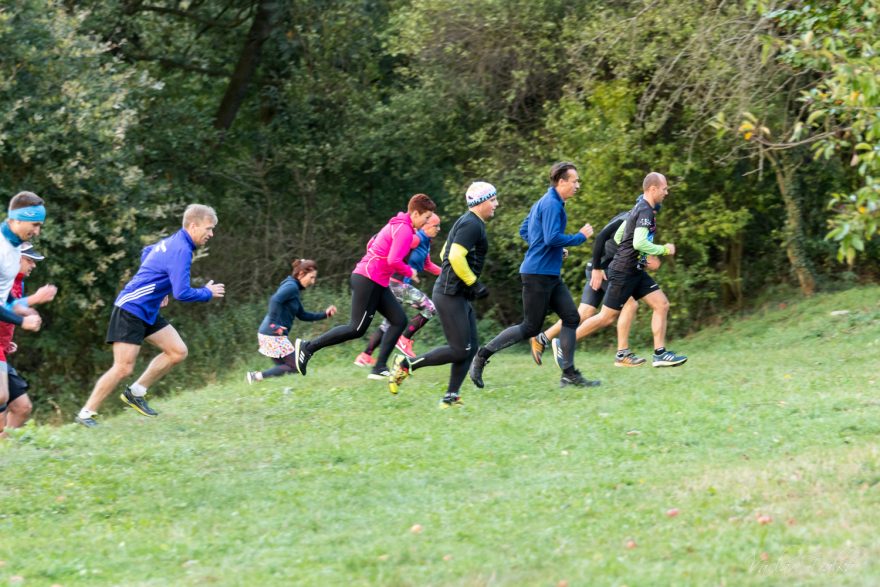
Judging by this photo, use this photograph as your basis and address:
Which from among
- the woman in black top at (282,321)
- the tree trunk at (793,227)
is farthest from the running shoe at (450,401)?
the tree trunk at (793,227)

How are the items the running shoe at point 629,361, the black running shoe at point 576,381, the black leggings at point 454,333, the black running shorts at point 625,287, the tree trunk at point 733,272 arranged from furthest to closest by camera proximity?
the tree trunk at point 733,272 < the running shoe at point 629,361 < the black running shorts at point 625,287 < the black running shoe at point 576,381 < the black leggings at point 454,333

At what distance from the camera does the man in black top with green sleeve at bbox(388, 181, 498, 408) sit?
33.1 feet

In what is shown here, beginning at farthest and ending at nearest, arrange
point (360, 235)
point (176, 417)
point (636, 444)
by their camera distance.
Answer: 1. point (360, 235)
2. point (176, 417)
3. point (636, 444)

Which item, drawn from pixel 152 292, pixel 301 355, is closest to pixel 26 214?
pixel 152 292

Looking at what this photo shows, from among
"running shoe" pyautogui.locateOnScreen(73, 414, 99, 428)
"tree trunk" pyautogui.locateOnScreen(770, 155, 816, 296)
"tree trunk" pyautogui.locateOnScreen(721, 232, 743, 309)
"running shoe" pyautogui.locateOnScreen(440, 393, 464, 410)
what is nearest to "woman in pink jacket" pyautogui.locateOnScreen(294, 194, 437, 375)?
"running shoe" pyautogui.locateOnScreen(440, 393, 464, 410)

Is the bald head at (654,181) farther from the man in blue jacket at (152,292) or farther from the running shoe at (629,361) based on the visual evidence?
the man in blue jacket at (152,292)

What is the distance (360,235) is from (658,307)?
1172 centimetres

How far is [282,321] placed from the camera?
1343 centimetres

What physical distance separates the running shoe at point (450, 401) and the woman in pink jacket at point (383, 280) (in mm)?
1646

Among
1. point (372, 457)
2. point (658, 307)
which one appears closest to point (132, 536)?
point (372, 457)

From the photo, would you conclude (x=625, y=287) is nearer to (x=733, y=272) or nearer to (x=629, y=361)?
(x=629, y=361)

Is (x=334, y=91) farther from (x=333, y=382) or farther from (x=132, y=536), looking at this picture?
(x=132, y=536)

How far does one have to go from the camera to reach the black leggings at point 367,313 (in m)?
12.0

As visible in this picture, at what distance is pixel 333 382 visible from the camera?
12875 millimetres
